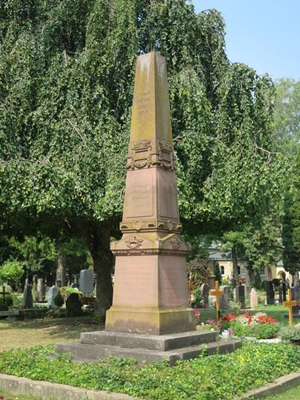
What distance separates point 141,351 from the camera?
7305mm

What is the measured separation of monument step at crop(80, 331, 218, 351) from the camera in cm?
734

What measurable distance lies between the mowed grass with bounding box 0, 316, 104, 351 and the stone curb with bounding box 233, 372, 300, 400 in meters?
6.56

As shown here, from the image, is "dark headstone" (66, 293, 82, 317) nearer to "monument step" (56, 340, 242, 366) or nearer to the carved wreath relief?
"monument step" (56, 340, 242, 366)

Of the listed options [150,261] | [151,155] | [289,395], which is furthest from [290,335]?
[151,155]

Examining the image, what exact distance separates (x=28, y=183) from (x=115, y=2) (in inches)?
226

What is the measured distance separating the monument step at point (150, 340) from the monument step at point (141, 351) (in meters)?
0.07

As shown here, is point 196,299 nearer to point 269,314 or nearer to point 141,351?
point 269,314

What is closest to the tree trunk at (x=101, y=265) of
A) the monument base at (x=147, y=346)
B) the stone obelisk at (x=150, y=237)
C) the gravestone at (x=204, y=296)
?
the stone obelisk at (x=150, y=237)

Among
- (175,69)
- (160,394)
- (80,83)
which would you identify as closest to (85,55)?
(80,83)

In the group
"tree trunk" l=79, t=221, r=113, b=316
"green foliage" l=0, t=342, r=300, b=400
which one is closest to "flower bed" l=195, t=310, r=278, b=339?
"green foliage" l=0, t=342, r=300, b=400

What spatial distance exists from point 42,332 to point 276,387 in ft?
31.7

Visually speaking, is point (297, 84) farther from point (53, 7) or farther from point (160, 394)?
point (160, 394)

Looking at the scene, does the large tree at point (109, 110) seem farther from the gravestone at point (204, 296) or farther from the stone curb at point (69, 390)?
the gravestone at point (204, 296)

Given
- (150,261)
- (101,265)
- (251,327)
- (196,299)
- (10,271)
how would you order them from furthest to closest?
(10,271) < (196,299) < (101,265) < (251,327) < (150,261)
